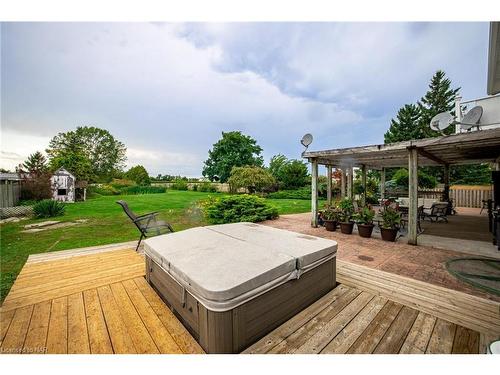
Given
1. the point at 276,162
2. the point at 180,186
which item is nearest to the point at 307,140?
the point at 276,162

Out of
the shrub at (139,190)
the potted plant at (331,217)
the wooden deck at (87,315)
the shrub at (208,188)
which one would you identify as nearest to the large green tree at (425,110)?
the shrub at (208,188)

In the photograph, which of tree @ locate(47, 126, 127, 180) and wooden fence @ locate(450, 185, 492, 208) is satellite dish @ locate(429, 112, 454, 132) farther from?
tree @ locate(47, 126, 127, 180)

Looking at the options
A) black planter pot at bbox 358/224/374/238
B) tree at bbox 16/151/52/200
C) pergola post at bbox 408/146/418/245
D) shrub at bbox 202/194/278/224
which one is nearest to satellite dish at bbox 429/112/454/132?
pergola post at bbox 408/146/418/245

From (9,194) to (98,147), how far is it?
22034mm

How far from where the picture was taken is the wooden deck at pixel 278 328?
1.52m

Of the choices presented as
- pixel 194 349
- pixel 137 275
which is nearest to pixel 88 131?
pixel 137 275

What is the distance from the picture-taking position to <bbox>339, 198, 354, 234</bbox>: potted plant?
528 cm

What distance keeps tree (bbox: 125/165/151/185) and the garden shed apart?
12058 mm

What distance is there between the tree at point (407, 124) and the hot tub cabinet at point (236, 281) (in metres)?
25.6

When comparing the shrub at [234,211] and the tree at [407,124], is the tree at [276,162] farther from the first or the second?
the shrub at [234,211]

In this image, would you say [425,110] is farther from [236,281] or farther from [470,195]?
[236,281]

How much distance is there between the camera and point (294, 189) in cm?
1852

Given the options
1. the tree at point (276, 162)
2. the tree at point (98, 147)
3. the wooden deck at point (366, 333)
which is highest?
the tree at point (98, 147)
